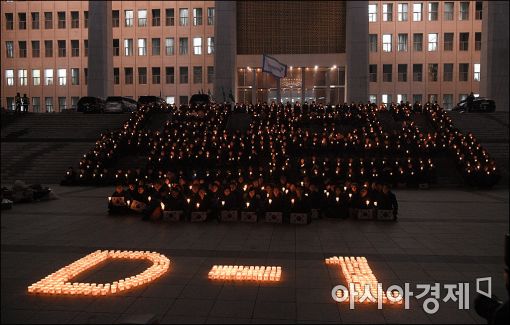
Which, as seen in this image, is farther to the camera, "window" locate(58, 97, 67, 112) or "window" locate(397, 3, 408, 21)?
"window" locate(58, 97, 67, 112)

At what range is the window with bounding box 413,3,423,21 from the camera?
49.9m

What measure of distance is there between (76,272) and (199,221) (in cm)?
438

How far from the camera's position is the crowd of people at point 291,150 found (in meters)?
17.8

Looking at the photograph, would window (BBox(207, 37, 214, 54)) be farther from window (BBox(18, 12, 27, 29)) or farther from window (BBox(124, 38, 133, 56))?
window (BBox(18, 12, 27, 29))

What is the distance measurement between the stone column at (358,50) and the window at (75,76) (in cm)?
3370

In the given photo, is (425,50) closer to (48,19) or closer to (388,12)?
(388,12)

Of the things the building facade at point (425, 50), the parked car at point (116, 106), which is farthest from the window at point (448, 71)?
the parked car at point (116, 106)

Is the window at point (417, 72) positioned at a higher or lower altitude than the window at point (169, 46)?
lower

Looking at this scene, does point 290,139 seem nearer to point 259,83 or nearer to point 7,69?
point 259,83

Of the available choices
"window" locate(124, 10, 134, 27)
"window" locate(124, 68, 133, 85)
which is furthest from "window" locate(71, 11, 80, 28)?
"window" locate(124, 68, 133, 85)

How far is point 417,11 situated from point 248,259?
49.1 m

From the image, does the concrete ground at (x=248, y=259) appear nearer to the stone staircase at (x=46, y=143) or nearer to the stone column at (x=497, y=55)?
the stone staircase at (x=46, y=143)

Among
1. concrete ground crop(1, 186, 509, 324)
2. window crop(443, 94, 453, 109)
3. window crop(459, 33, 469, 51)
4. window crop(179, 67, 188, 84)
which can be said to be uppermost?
window crop(459, 33, 469, 51)

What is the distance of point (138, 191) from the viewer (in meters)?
12.2
